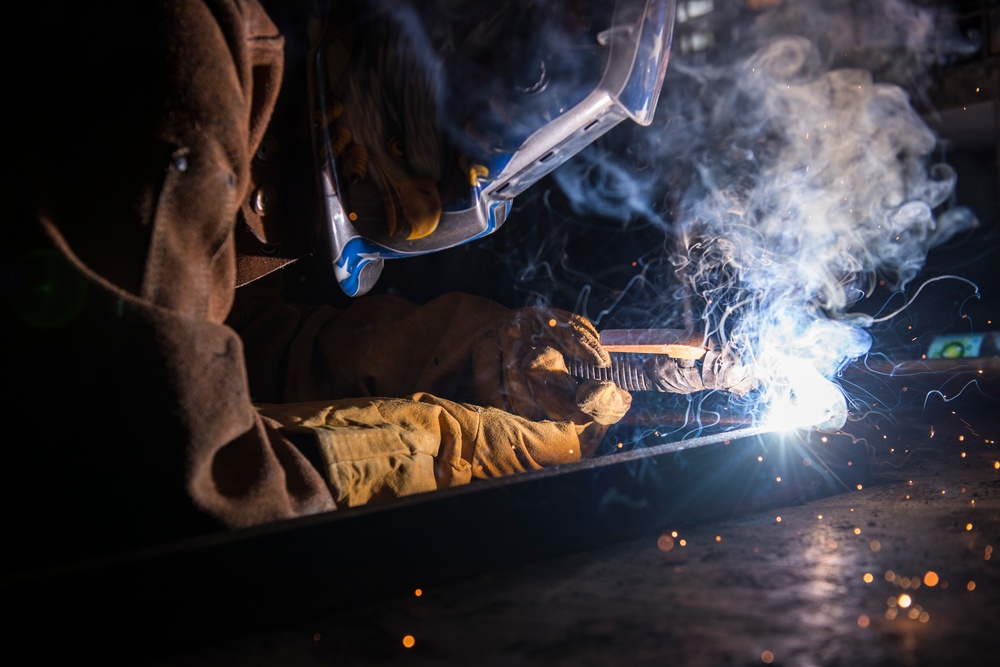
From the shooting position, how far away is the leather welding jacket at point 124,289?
4.33ft

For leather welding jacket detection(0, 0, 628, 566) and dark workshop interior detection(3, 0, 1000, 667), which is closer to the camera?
dark workshop interior detection(3, 0, 1000, 667)

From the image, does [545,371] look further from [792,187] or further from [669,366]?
[792,187]

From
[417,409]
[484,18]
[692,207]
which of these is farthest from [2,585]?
[692,207]

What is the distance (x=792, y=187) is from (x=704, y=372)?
7.12 feet

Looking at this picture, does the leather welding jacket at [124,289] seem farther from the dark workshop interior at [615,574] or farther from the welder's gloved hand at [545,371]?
the welder's gloved hand at [545,371]

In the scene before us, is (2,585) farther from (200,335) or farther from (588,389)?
(588,389)

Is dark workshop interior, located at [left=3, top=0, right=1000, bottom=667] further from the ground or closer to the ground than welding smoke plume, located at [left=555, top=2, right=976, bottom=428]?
further from the ground

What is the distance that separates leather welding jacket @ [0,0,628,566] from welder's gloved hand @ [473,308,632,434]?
139 centimetres

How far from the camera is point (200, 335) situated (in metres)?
1.40

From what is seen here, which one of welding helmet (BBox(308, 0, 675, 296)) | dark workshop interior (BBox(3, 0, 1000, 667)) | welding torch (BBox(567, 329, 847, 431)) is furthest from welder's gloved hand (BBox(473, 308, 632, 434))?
welding helmet (BBox(308, 0, 675, 296))

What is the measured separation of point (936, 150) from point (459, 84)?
463 cm

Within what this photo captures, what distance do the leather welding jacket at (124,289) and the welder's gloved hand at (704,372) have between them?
5.39 feet

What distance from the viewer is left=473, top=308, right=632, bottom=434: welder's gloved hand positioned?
2.73 metres

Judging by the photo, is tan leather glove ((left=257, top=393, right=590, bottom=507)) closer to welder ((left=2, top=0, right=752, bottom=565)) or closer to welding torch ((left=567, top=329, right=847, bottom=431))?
welder ((left=2, top=0, right=752, bottom=565))
